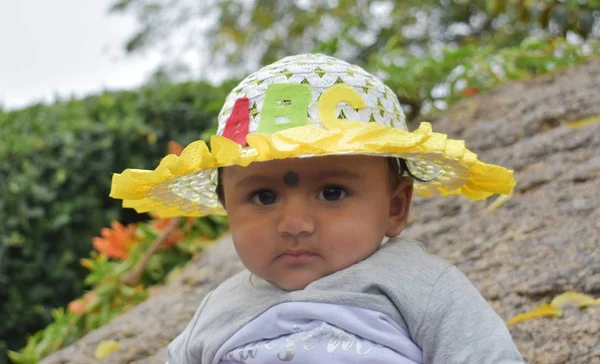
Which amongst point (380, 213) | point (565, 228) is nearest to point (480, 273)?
point (565, 228)

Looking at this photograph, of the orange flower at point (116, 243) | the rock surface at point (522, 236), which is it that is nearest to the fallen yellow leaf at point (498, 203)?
the rock surface at point (522, 236)

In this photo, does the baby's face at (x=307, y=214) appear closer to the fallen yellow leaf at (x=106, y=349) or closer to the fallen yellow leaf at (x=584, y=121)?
the fallen yellow leaf at (x=106, y=349)

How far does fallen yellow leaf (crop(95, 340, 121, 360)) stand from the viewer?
3.44 meters

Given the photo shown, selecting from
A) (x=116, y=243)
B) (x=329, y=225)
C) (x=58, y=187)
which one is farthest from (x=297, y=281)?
(x=58, y=187)

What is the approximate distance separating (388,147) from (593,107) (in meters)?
2.95

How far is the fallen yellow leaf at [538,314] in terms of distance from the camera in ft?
8.52

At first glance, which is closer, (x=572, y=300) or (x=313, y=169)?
(x=313, y=169)

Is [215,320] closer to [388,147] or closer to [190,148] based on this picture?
[190,148]

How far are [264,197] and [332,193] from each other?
0.58 ft

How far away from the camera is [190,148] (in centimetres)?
183

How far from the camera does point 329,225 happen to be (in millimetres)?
1863

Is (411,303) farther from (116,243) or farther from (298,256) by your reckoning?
(116,243)

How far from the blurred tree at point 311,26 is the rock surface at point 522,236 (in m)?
4.82

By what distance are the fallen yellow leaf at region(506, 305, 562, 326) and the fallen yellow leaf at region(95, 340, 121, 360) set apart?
1.77 metres
